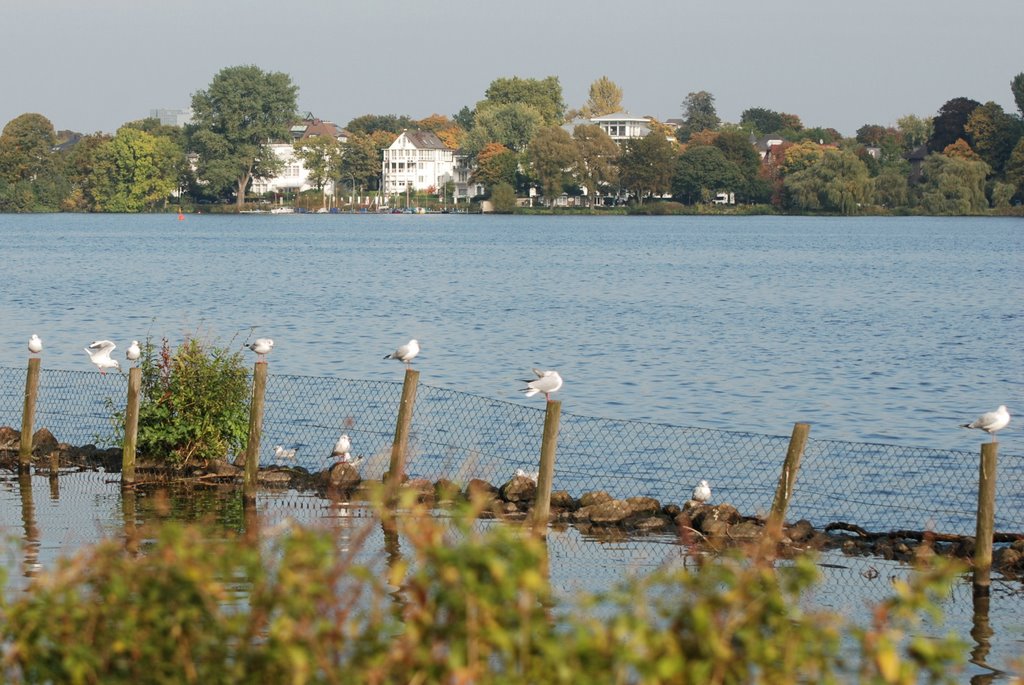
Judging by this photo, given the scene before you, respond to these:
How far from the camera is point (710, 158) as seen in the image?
181250 mm

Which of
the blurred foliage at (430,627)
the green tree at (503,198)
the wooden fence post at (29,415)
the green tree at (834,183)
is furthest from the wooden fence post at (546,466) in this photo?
the green tree at (503,198)

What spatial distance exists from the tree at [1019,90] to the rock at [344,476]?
16545 cm

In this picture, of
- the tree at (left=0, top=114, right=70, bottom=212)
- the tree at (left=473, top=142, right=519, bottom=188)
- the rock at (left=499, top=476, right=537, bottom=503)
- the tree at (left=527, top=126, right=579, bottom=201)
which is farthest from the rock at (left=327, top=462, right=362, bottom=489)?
the tree at (left=0, top=114, right=70, bottom=212)

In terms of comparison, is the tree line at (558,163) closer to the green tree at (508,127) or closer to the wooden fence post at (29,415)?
the green tree at (508,127)

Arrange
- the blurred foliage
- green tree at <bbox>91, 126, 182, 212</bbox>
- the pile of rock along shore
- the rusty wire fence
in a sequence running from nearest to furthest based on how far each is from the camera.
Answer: the blurred foliage < the pile of rock along shore < the rusty wire fence < green tree at <bbox>91, 126, 182, 212</bbox>

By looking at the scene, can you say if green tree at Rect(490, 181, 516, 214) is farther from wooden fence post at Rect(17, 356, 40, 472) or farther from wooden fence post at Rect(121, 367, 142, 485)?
wooden fence post at Rect(121, 367, 142, 485)

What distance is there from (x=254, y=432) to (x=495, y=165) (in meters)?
169

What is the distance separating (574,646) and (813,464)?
16.7 metres

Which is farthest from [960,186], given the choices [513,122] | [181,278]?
[181,278]

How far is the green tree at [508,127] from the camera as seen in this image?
7303 inches

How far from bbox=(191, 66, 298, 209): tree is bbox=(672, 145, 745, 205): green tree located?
161 feet

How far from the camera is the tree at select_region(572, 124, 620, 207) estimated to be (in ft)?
579

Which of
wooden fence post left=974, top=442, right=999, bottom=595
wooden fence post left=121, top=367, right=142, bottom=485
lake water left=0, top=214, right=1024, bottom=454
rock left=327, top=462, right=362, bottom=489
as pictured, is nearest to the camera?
wooden fence post left=974, top=442, right=999, bottom=595

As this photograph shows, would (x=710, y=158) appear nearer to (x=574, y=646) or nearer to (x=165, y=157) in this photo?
(x=165, y=157)
